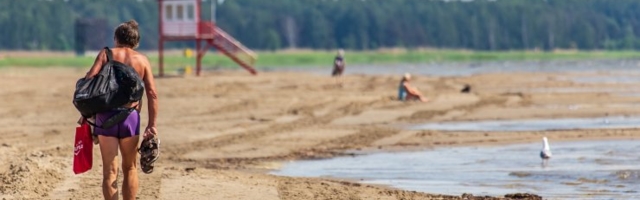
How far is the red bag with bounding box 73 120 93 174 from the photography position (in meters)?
9.73

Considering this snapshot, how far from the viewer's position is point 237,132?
21.6 m

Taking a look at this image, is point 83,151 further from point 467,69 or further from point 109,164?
point 467,69

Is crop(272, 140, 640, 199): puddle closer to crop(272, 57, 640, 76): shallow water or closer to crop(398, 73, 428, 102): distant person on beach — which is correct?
crop(398, 73, 428, 102): distant person on beach

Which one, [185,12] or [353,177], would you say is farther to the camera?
[185,12]

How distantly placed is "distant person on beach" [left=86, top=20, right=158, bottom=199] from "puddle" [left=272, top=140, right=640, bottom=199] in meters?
4.38

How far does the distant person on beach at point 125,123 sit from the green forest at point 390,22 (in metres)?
136

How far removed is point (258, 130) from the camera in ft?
71.9

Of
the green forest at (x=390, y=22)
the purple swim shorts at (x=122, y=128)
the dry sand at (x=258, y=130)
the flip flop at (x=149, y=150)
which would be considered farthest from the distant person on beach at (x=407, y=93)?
the green forest at (x=390, y=22)

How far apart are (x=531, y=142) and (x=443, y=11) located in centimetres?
16482

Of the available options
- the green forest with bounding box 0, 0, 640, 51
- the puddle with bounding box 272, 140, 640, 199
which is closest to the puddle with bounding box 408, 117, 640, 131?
the puddle with bounding box 272, 140, 640, 199

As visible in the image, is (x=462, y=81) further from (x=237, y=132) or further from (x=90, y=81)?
(x=90, y=81)

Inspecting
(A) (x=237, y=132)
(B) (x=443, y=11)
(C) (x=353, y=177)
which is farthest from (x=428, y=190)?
(B) (x=443, y=11)

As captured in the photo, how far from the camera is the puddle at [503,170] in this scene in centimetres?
1370

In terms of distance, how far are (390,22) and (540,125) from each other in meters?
146
